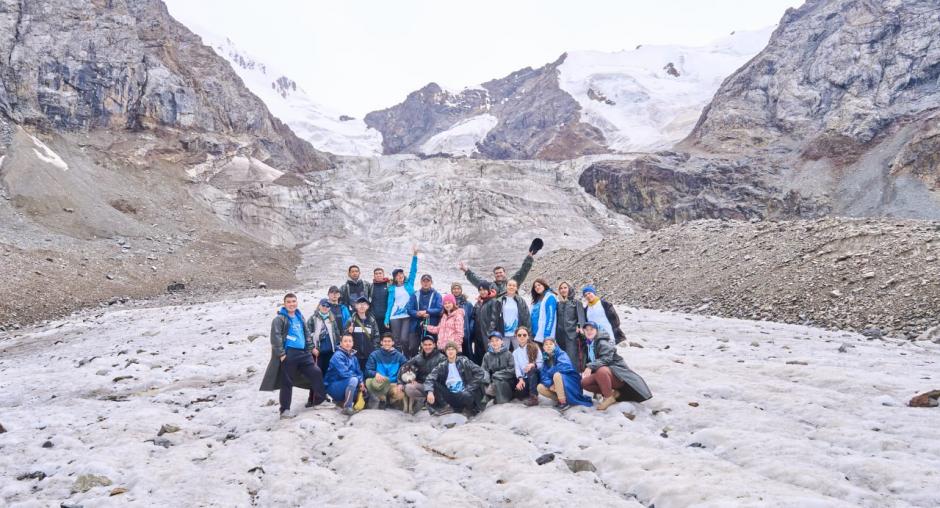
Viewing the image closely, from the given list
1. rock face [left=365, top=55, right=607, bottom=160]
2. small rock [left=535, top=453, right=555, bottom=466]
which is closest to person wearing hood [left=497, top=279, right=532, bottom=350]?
small rock [left=535, top=453, right=555, bottom=466]

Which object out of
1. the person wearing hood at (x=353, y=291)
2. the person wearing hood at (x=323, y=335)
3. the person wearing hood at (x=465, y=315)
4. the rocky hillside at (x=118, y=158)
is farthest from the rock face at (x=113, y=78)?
the person wearing hood at (x=465, y=315)

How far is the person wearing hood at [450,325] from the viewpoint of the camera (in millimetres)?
9516

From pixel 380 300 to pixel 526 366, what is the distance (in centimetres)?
311

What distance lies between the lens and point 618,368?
8.42m

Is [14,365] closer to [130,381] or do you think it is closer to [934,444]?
[130,381]

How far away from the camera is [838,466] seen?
18.5 feet

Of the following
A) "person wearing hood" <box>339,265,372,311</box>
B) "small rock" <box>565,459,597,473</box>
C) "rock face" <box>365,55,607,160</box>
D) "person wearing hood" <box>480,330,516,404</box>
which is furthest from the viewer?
"rock face" <box>365,55,607,160</box>

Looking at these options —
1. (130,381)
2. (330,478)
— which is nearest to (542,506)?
(330,478)

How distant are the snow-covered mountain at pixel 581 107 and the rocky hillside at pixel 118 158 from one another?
59366 mm

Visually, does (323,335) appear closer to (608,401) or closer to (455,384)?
(455,384)

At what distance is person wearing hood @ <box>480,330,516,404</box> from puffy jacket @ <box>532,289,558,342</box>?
0.86 meters

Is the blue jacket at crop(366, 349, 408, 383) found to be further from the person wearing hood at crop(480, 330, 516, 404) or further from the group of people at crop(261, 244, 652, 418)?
the person wearing hood at crop(480, 330, 516, 404)

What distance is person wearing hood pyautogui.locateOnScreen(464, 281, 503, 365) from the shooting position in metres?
9.69

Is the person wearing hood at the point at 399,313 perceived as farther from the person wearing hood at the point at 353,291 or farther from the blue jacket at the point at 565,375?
the blue jacket at the point at 565,375
